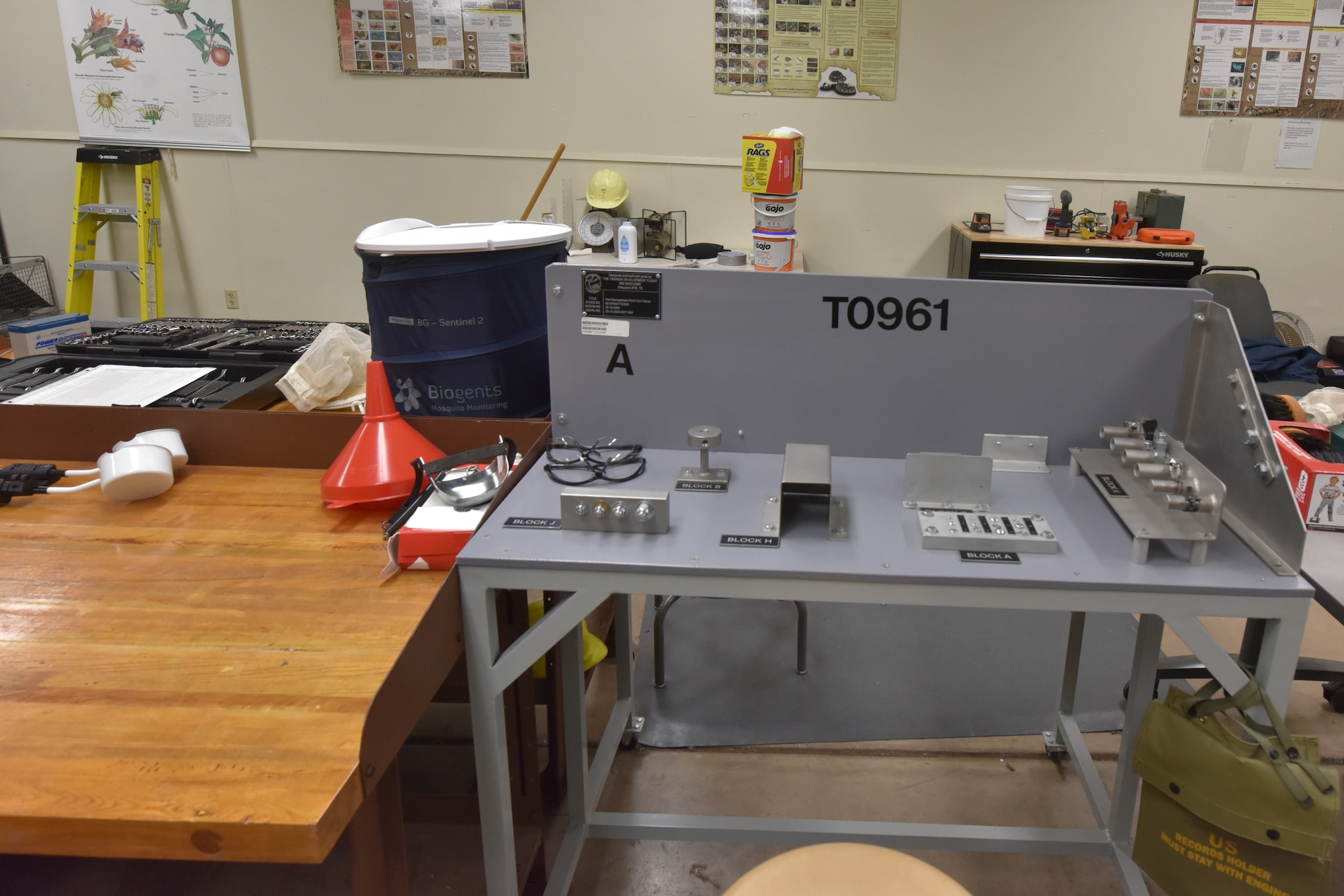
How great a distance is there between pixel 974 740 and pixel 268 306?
13.2 feet

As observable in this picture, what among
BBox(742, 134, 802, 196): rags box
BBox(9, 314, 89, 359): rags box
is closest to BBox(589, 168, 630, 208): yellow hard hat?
BBox(742, 134, 802, 196): rags box

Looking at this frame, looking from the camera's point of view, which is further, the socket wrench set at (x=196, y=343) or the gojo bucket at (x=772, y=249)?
the gojo bucket at (x=772, y=249)

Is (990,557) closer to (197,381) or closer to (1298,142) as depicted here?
(197,381)

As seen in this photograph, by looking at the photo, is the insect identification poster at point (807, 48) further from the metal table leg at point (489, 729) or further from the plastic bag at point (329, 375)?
the metal table leg at point (489, 729)

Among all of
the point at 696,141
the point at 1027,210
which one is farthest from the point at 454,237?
the point at 1027,210

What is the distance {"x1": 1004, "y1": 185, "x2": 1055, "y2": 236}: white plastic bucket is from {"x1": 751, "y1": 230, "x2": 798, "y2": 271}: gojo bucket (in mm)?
1871

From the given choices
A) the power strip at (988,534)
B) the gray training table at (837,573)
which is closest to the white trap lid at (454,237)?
the gray training table at (837,573)

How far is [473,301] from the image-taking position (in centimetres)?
146

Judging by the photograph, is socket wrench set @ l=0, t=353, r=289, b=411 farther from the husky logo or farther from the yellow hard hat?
the yellow hard hat

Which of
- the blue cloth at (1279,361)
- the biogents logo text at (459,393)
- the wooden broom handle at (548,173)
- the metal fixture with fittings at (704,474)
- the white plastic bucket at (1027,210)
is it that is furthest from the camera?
the wooden broom handle at (548,173)

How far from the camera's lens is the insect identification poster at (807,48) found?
3844mm

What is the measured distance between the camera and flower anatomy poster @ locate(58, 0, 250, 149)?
397cm

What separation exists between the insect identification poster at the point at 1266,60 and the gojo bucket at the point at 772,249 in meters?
2.85

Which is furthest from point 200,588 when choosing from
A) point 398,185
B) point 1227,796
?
point 398,185
